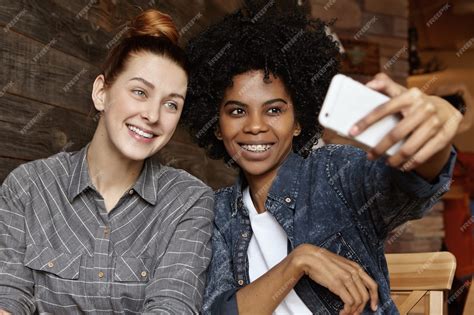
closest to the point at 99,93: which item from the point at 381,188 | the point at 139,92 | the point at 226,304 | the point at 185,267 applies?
the point at 139,92

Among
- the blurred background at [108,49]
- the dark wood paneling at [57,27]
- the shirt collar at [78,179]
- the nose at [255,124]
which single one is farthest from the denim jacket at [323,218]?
the dark wood paneling at [57,27]

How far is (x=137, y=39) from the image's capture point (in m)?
1.53

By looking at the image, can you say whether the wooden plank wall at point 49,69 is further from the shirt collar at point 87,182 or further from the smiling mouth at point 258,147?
the smiling mouth at point 258,147

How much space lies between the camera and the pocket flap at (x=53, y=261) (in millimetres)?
1424

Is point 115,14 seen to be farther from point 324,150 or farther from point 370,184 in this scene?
point 370,184

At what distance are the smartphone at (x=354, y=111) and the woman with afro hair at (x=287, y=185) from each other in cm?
18

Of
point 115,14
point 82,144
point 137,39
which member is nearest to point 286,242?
point 137,39

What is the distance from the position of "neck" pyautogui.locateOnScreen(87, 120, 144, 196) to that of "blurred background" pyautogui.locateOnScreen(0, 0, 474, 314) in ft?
0.90

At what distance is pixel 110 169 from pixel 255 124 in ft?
1.16

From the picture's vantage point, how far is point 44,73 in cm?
180

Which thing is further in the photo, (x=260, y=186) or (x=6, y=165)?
(x=6, y=165)

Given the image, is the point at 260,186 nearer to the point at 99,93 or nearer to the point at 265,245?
the point at 265,245

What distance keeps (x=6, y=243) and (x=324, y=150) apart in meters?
0.71

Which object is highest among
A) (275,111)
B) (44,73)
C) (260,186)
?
(44,73)
